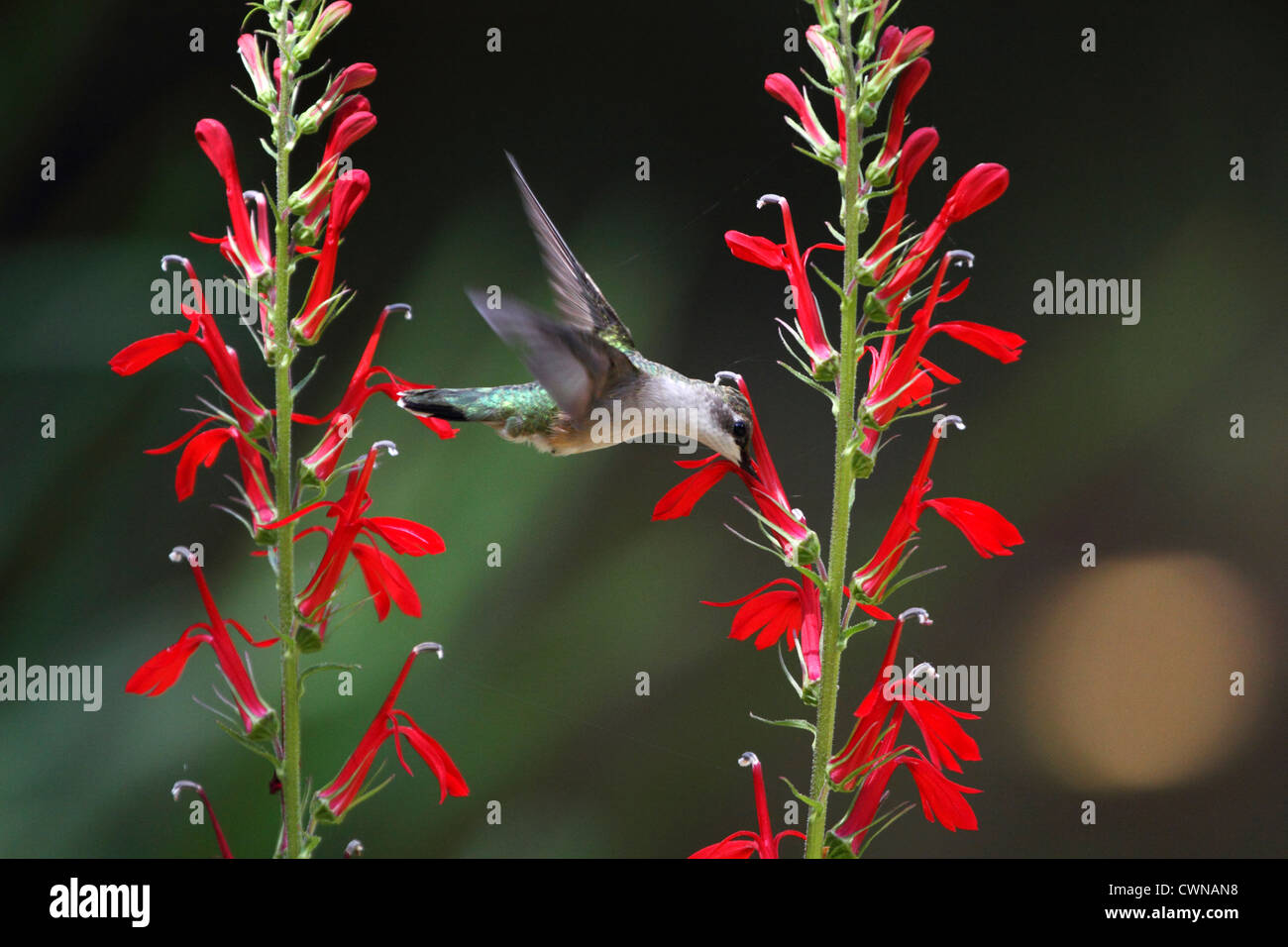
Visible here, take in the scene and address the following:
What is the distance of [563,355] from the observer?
0.91m

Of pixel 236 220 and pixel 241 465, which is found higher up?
pixel 236 220

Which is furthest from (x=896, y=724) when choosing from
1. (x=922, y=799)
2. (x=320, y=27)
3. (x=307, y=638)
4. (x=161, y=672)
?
(x=320, y=27)

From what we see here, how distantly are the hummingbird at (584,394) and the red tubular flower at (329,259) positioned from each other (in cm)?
9

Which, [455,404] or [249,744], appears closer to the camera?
[249,744]

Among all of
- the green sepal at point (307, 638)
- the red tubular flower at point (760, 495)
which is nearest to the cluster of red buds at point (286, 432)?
the green sepal at point (307, 638)

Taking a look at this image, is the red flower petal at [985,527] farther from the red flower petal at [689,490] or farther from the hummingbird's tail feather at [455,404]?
the hummingbird's tail feather at [455,404]

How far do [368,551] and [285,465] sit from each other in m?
0.11

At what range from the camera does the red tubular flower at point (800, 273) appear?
890 millimetres

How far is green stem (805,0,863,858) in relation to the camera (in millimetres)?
867

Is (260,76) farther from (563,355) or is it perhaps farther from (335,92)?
(563,355)

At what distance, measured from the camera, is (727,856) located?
37.6 inches

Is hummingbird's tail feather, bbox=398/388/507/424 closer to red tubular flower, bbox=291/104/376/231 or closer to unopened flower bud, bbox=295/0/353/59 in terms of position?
red tubular flower, bbox=291/104/376/231

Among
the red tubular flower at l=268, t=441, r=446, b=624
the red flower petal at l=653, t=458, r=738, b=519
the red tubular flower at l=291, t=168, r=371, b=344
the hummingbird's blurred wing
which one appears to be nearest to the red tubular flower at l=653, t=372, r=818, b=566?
the red flower petal at l=653, t=458, r=738, b=519

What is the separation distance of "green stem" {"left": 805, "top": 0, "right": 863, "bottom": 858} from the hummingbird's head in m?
0.08
